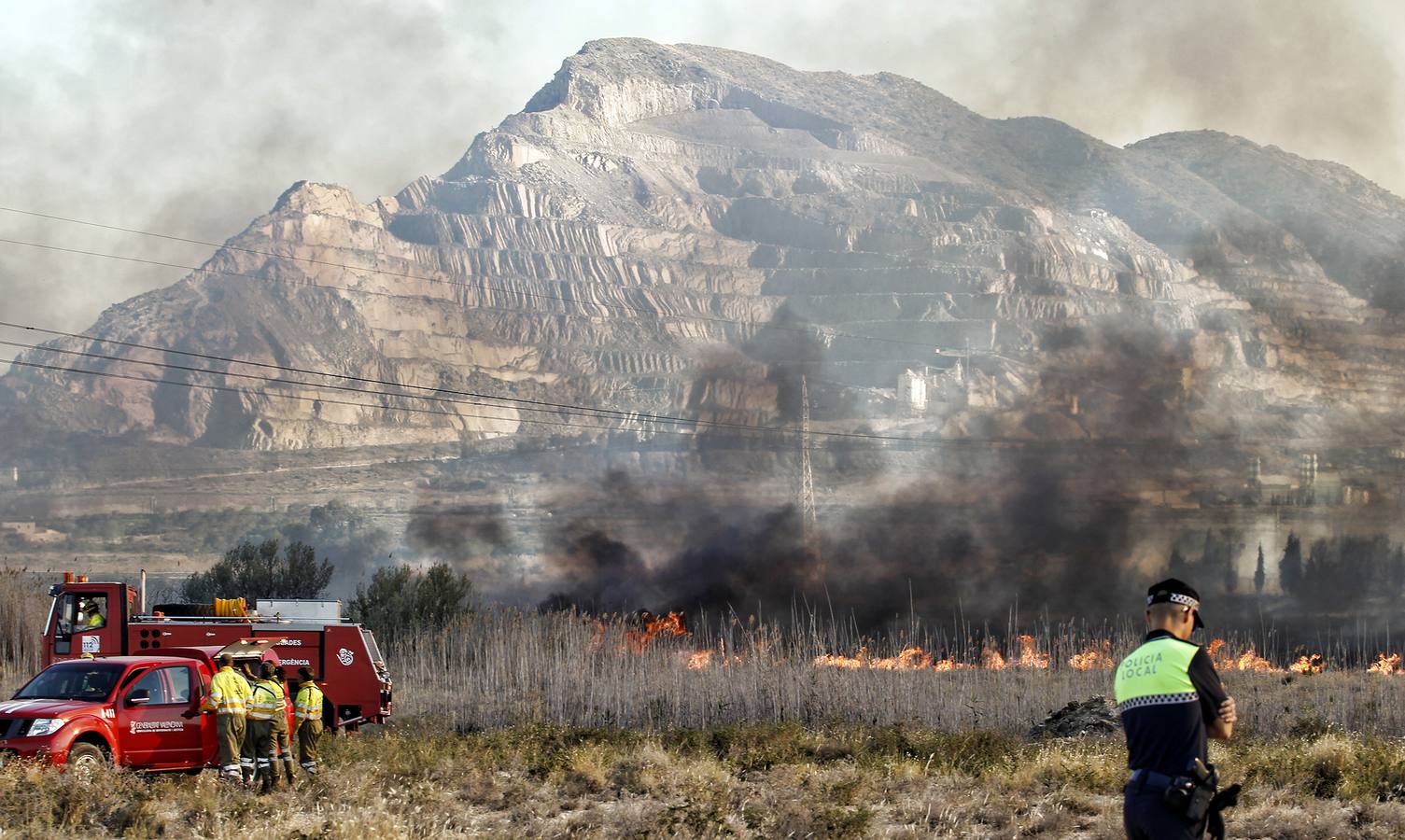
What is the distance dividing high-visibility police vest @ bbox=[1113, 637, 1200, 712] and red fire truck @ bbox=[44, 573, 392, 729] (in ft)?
68.8

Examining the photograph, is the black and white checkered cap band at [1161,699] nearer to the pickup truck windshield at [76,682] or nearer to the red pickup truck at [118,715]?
the red pickup truck at [118,715]

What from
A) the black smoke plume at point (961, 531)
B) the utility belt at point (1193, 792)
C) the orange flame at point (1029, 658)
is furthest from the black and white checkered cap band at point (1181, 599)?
the black smoke plume at point (961, 531)

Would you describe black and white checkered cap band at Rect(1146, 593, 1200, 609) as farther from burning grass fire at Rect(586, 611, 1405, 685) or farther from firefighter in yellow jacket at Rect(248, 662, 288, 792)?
burning grass fire at Rect(586, 611, 1405, 685)

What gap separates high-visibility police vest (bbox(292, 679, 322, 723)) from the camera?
878 inches

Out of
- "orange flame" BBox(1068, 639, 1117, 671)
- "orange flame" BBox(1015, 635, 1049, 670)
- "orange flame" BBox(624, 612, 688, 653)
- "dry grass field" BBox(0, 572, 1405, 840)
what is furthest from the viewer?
"orange flame" BBox(624, 612, 688, 653)

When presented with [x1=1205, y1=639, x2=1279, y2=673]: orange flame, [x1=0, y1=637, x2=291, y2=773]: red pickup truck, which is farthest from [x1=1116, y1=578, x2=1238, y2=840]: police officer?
[x1=1205, y1=639, x2=1279, y2=673]: orange flame

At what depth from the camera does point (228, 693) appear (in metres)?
20.8

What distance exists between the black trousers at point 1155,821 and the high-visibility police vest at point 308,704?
14860mm

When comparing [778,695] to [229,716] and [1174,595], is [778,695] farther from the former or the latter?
[1174,595]

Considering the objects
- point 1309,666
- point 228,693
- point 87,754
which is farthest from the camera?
point 1309,666

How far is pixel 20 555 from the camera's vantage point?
124 meters

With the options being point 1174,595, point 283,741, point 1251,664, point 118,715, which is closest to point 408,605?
point 1251,664

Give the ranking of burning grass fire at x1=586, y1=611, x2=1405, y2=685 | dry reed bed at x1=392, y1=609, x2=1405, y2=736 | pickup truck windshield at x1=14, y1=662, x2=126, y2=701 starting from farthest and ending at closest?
burning grass fire at x1=586, y1=611, x2=1405, y2=685 < dry reed bed at x1=392, y1=609, x2=1405, y2=736 < pickup truck windshield at x1=14, y1=662, x2=126, y2=701

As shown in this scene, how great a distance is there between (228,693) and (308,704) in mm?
1760
